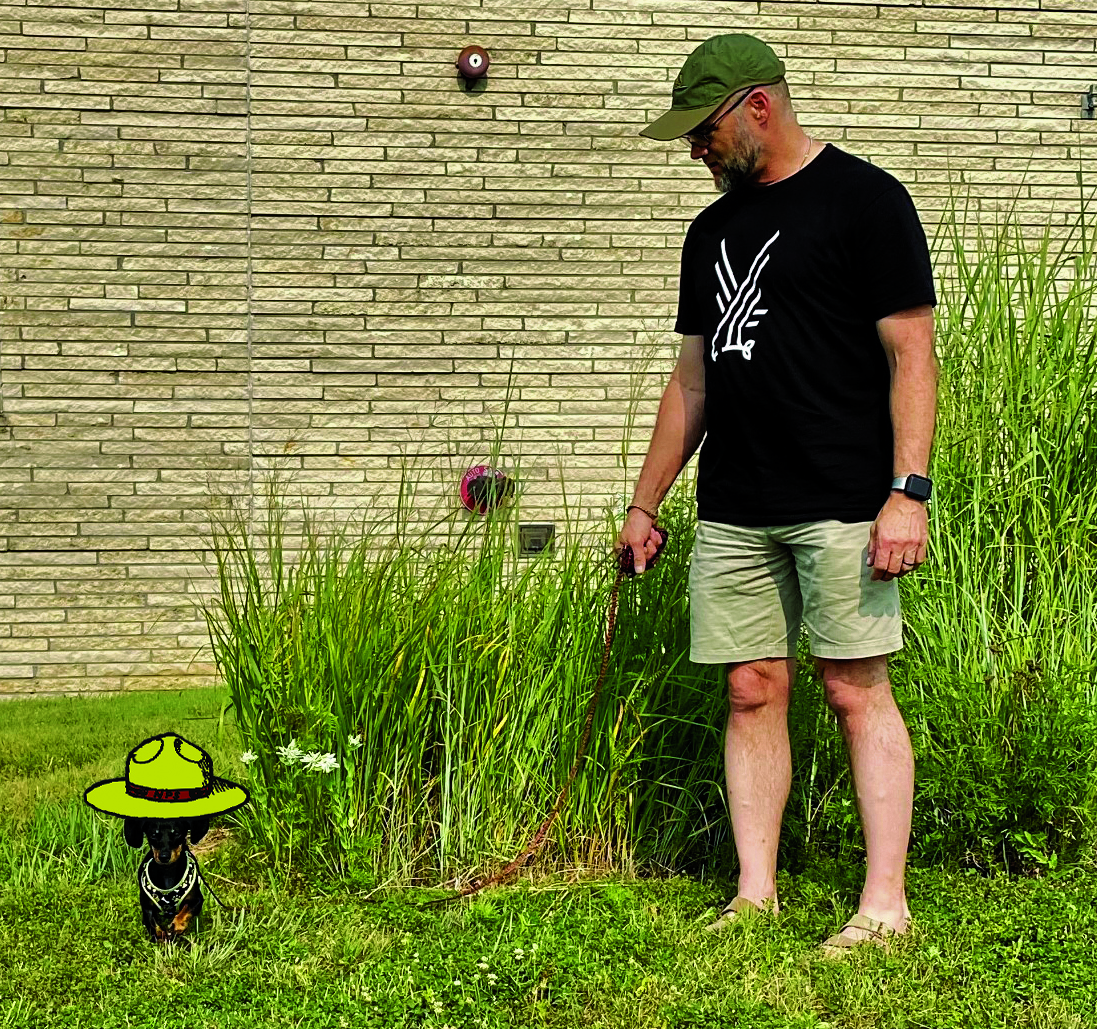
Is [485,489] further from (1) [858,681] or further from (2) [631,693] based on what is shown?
(1) [858,681]

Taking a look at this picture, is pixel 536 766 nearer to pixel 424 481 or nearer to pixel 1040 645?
pixel 1040 645

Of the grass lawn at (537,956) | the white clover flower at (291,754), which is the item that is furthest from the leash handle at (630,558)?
the white clover flower at (291,754)

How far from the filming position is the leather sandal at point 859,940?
113 inches

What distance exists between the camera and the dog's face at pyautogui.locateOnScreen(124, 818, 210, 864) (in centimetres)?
286

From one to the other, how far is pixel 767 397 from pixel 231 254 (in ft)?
12.7

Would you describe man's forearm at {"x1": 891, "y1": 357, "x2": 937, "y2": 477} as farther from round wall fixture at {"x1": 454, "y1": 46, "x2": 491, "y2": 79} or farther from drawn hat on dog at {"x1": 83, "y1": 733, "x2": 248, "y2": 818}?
round wall fixture at {"x1": 454, "y1": 46, "x2": 491, "y2": 79}

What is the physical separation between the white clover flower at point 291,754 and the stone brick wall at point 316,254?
2.78 meters

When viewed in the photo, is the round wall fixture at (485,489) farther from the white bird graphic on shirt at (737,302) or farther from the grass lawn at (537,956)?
the grass lawn at (537,956)

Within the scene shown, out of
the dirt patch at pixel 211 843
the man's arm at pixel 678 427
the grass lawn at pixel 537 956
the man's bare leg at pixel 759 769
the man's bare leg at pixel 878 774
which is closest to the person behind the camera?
the grass lawn at pixel 537 956

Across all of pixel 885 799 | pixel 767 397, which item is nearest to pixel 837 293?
pixel 767 397

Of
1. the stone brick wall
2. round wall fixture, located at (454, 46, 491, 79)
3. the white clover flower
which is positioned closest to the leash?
the white clover flower

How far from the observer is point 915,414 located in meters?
2.85

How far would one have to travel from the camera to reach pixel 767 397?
9.91ft

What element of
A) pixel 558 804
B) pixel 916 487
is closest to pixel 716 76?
pixel 916 487
